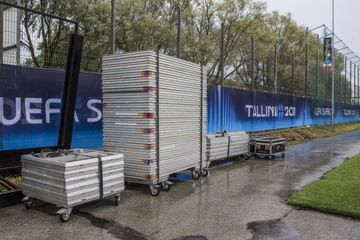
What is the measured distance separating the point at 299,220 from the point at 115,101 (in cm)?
443

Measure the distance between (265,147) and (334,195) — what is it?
578cm

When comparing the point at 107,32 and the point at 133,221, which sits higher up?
the point at 107,32

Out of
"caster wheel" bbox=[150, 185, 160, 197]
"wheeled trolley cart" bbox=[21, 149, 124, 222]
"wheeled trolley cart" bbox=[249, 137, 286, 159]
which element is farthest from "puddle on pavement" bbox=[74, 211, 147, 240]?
"wheeled trolley cart" bbox=[249, 137, 286, 159]

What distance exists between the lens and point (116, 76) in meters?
7.54

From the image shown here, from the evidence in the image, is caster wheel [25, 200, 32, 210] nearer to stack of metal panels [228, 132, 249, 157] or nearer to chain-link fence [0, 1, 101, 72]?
chain-link fence [0, 1, 101, 72]

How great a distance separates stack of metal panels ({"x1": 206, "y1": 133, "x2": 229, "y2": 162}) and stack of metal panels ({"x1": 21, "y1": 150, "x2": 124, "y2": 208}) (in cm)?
455

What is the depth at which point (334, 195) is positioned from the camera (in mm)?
6949

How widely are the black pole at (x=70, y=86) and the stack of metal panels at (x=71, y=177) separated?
0.85 m

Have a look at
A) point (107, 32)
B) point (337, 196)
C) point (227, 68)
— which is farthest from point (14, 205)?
point (227, 68)

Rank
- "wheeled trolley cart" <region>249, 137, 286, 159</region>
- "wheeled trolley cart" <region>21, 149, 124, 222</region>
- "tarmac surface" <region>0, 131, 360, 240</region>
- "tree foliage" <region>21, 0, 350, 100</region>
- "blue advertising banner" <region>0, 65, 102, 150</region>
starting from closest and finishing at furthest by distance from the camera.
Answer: "tarmac surface" <region>0, 131, 360, 240</region>, "wheeled trolley cart" <region>21, 149, 124, 222</region>, "blue advertising banner" <region>0, 65, 102, 150</region>, "tree foliage" <region>21, 0, 350, 100</region>, "wheeled trolley cart" <region>249, 137, 286, 159</region>

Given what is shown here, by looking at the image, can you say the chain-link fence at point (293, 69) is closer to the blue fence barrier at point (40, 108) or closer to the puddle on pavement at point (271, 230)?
the blue fence barrier at point (40, 108)

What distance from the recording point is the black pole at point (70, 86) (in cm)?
716

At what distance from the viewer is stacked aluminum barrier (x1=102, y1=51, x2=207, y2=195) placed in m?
7.20

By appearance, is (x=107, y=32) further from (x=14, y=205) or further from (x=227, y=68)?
(x=227, y=68)
